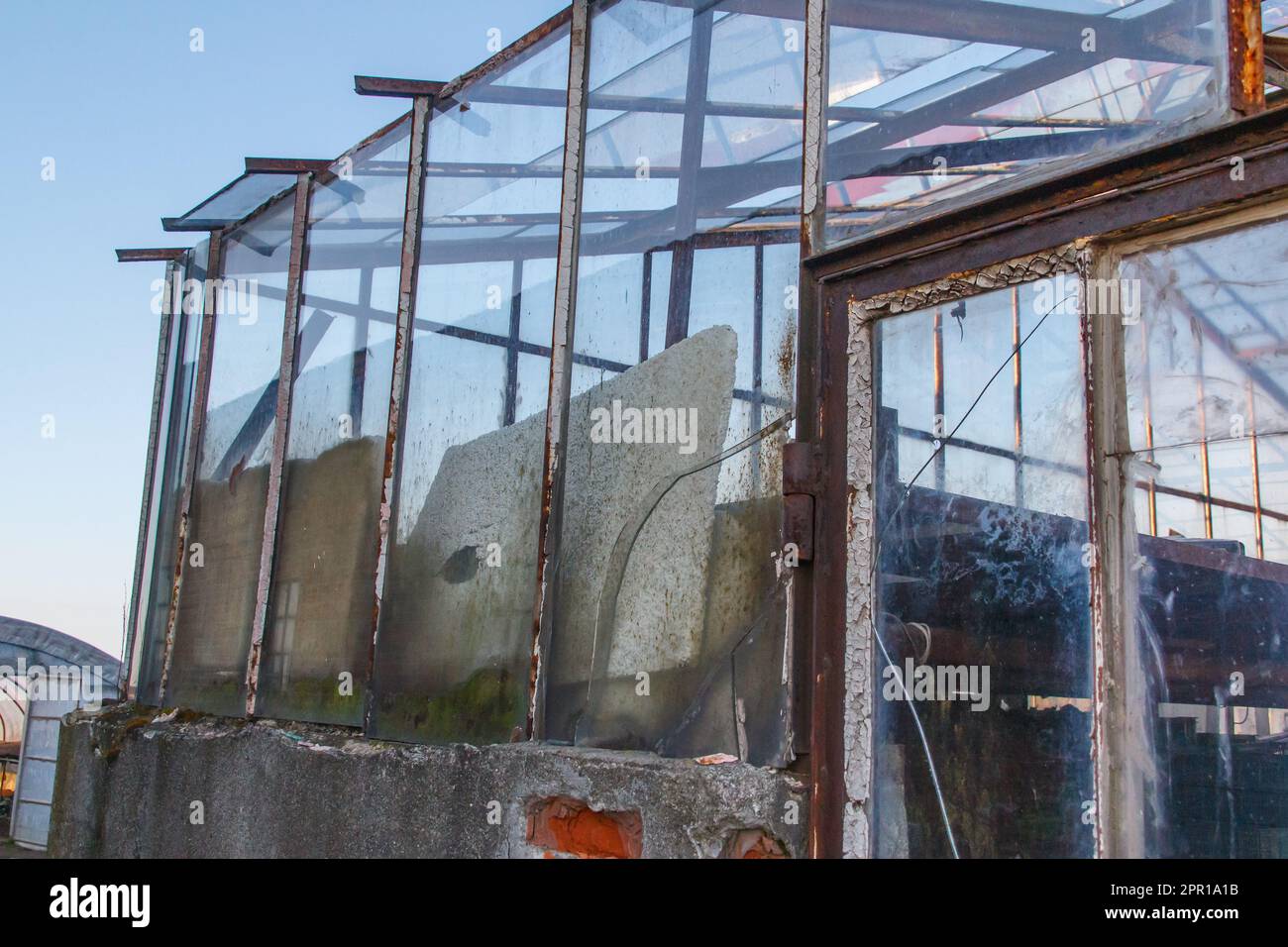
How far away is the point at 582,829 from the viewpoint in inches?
135

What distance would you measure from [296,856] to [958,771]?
9.76 ft

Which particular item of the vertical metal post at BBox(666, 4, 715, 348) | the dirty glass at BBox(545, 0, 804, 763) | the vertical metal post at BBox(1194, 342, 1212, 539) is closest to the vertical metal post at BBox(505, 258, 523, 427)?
the dirty glass at BBox(545, 0, 804, 763)

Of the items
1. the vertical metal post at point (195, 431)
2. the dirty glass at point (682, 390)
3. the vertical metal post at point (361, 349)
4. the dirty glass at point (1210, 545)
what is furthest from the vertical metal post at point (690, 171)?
the vertical metal post at point (195, 431)

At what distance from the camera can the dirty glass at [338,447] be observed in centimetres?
497

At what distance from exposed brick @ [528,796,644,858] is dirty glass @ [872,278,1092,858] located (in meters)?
0.75

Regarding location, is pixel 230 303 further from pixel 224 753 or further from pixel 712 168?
pixel 712 168

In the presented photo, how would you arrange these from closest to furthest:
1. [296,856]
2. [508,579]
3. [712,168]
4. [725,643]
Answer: [725,643], [712,168], [508,579], [296,856]

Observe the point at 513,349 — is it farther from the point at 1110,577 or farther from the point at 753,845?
the point at 1110,577

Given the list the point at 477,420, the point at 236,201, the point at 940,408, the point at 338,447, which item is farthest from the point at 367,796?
the point at 236,201

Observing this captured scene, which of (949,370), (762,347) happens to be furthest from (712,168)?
(949,370)

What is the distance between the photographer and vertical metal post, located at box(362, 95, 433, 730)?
4715mm

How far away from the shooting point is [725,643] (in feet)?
10.7

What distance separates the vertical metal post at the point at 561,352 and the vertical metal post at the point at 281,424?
2177mm

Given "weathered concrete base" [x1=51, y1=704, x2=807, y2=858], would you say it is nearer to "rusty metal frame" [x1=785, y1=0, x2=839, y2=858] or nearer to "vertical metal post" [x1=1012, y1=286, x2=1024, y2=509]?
"rusty metal frame" [x1=785, y1=0, x2=839, y2=858]
